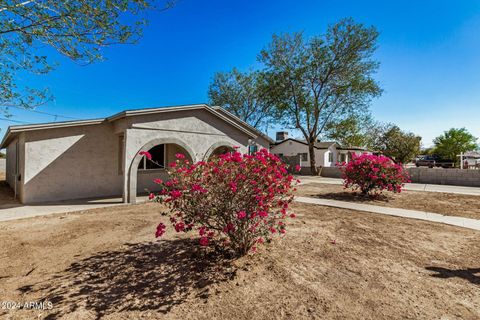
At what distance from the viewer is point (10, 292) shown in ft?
9.88

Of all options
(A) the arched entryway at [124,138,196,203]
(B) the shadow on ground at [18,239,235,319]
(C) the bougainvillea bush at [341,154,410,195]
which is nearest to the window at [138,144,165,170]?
(A) the arched entryway at [124,138,196,203]

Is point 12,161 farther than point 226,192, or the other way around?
point 12,161

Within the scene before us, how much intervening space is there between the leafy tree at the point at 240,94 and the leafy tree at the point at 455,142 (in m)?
31.6

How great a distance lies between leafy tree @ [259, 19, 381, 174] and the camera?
848 inches

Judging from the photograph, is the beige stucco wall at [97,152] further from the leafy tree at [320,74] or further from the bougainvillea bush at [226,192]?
the leafy tree at [320,74]

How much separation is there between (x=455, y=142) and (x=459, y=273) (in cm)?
4500

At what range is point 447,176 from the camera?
14.8 m

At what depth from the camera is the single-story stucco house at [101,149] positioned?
8.81m

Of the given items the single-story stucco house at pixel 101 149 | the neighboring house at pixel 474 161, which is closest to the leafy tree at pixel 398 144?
the neighboring house at pixel 474 161

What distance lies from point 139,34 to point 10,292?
6.57m

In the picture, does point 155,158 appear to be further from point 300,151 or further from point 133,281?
point 300,151

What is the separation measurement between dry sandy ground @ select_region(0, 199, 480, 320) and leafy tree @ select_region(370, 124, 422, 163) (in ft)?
91.4

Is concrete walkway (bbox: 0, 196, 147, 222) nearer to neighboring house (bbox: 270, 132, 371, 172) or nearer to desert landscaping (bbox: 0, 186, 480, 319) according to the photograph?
desert landscaping (bbox: 0, 186, 480, 319)

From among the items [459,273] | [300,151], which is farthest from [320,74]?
[459,273]
